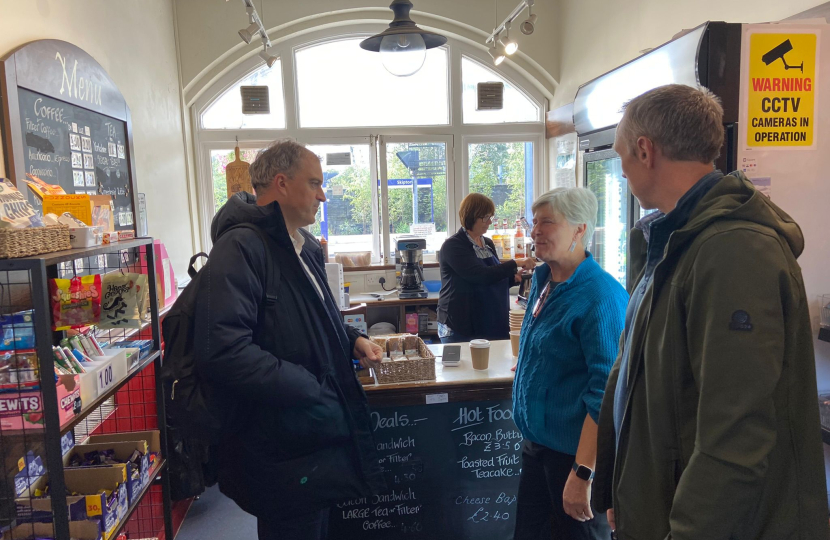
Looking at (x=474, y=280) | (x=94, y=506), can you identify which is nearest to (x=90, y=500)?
(x=94, y=506)

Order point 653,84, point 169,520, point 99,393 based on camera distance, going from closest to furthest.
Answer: point 99,393 < point 169,520 < point 653,84

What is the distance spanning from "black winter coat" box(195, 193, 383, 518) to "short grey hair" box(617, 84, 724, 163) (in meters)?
1.01

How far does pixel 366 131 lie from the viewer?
17.8ft

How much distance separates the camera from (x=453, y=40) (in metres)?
5.41

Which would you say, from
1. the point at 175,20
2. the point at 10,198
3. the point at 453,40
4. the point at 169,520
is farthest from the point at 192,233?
the point at 10,198

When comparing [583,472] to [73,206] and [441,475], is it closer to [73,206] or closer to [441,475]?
[441,475]

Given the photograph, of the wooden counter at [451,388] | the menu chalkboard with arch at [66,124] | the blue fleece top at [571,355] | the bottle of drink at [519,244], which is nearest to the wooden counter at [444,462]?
the wooden counter at [451,388]

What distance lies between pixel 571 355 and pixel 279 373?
2.85ft

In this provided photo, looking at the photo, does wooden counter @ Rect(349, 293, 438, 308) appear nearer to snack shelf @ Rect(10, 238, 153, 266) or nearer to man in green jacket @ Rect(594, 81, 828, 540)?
snack shelf @ Rect(10, 238, 153, 266)

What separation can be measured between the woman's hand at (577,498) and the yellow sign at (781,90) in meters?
1.39

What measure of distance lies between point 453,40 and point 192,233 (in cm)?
309

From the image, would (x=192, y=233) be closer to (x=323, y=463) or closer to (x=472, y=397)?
(x=472, y=397)

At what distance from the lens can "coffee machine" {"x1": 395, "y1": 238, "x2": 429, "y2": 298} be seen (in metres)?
5.05

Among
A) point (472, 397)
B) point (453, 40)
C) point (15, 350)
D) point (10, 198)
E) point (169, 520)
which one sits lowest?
point (169, 520)
